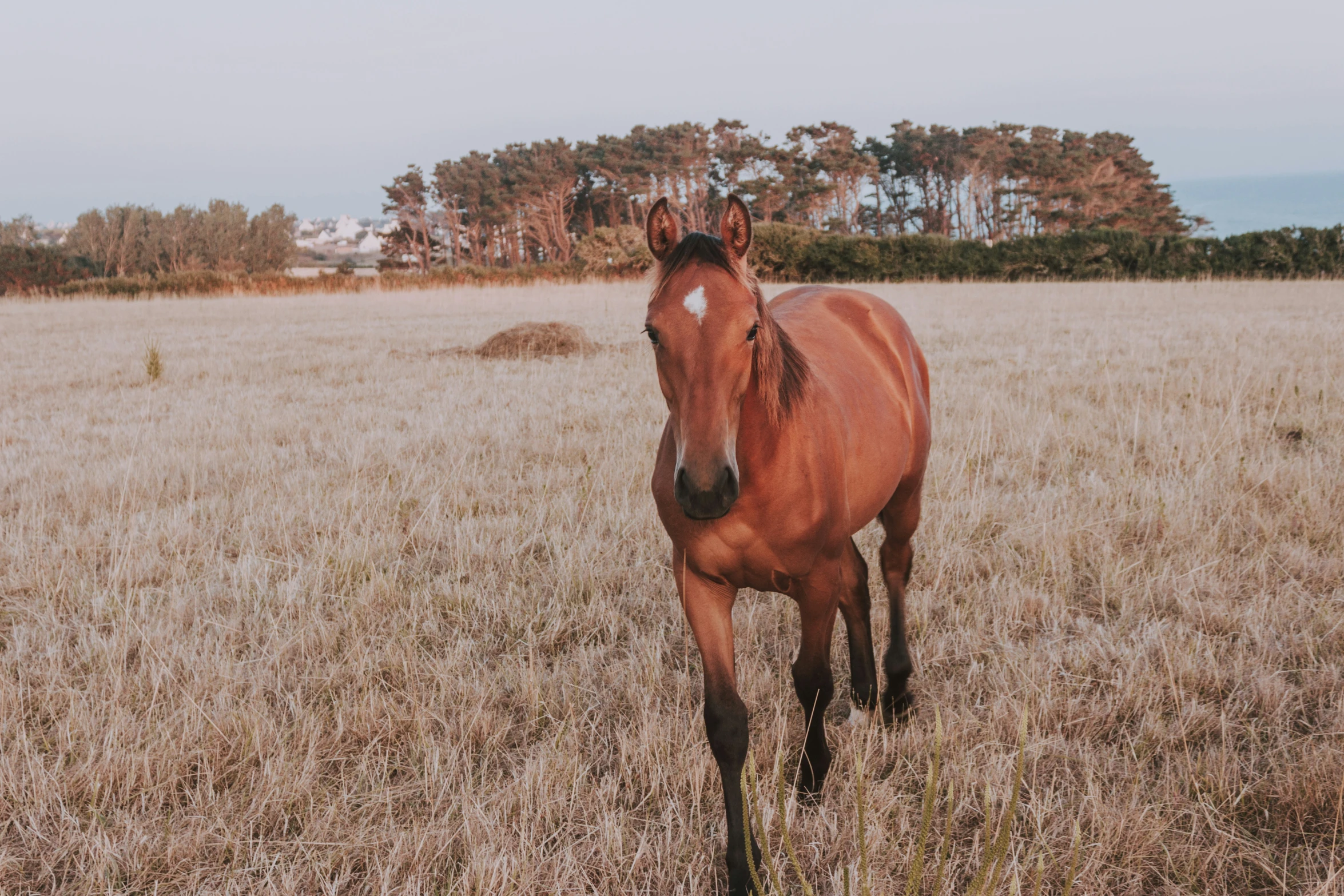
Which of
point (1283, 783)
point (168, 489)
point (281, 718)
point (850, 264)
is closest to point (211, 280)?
point (850, 264)

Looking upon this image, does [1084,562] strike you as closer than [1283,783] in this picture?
No

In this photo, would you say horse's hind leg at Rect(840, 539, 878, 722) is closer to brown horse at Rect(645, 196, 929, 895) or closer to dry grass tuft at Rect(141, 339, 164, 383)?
brown horse at Rect(645, 196, 929, 895)

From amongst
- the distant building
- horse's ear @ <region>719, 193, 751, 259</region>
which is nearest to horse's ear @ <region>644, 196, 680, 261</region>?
horse's ear @ <region>719, 193, 751, 259</region>

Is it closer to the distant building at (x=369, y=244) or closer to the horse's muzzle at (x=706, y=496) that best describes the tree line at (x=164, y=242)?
the horse's muzzle at (x=706, y=496)

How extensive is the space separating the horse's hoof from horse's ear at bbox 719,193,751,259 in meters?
1.81

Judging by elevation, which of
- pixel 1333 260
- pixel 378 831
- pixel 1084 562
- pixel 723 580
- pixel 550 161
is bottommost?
pixel 378 831

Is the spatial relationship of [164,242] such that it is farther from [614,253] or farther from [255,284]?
[614,253]

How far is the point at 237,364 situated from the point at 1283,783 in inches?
476

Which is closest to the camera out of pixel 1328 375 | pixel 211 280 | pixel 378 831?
pixel 378 831

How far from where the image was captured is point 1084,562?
12.3 feet

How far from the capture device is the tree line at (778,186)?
44.0 metres

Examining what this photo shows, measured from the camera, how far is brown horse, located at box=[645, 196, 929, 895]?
1807 millimetres

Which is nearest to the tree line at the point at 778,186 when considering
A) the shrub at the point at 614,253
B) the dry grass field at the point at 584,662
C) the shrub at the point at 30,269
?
the shrub at the point at 614,253

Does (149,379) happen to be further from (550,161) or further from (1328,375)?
(550,161)
